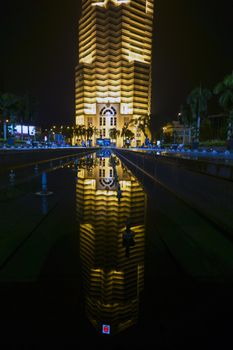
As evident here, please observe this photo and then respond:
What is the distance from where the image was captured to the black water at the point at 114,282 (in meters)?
3.46

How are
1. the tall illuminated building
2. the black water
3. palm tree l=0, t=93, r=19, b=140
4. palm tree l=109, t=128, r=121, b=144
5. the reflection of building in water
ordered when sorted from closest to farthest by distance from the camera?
the black water
the reflection of building in water
palm tree l=0, t=93, r=19, b=140
palm tree l=109, t=128, r=121, b=144
the tall illuminated building

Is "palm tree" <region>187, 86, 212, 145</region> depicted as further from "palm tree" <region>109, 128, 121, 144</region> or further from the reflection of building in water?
"palm tree" <region>109, 128, 121, 144</region>

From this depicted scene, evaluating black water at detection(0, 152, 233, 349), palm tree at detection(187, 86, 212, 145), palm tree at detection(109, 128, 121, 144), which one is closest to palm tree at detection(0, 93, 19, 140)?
palm tree at detection(187, 86, 212, 145)

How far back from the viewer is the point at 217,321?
12.3ft

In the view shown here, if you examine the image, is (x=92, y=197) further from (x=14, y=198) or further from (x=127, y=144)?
(x=127, y=144)

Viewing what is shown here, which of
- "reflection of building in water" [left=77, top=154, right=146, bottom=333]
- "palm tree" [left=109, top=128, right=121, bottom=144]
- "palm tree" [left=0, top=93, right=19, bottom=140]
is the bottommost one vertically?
"reflection of building in water" [left=77, top=154, right=146, bottom=333]

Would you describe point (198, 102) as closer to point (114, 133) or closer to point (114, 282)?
point (114, 282)

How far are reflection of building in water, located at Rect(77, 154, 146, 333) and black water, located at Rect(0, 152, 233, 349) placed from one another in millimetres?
17

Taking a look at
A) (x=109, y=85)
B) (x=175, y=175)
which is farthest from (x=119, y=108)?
(x=175, y=175)

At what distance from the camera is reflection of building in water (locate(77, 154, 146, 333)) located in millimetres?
4047

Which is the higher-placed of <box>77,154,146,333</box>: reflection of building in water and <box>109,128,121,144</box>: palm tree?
<box>109,128,121,144</box>: palm tree

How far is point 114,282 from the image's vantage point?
16.3 feet

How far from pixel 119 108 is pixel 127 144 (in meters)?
39.1

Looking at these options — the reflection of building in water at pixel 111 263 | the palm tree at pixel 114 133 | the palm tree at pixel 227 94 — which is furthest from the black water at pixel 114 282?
the palm tree at pixel 114 133
